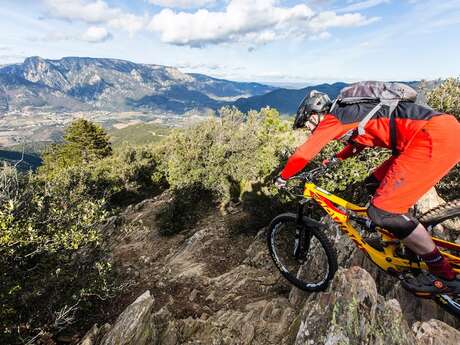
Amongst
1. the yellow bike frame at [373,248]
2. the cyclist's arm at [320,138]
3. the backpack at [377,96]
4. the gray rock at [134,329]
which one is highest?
the backpack at [377,96]

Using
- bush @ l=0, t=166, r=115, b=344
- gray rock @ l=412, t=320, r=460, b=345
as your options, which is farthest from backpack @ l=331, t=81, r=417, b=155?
bush @ l=0, t=166, r=115, b=344

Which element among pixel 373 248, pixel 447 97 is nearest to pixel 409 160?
pixel 373 248

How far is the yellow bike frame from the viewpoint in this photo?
4.86m

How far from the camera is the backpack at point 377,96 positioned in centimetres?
484

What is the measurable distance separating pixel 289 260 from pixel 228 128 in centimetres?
2111

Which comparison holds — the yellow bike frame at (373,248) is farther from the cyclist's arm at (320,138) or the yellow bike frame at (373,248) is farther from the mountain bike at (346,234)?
the cyclist's arm at (320,138)

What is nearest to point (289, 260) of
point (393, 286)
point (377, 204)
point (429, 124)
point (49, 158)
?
point (393, 286)

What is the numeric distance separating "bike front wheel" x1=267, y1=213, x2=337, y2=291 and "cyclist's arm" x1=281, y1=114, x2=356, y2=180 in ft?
6.35

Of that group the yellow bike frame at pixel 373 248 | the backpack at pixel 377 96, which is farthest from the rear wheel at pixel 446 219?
the backpack at pixel 377 96

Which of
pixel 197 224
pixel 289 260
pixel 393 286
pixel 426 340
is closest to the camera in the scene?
pixel 426 340

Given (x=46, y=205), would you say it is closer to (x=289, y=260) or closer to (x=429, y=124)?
(x=289, y=260)

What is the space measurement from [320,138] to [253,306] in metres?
4.59

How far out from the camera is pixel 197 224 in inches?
675

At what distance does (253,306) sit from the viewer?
736 cm
